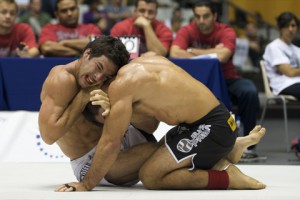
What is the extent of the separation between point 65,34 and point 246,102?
67.1 inches

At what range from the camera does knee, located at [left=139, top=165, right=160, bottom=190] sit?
3.83m

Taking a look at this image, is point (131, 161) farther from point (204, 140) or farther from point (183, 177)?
point (204, 140)

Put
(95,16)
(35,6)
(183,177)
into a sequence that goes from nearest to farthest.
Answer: (183,177) → (35,6) → (95,16)

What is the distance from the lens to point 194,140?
384cm

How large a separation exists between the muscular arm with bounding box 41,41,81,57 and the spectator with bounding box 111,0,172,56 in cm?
44

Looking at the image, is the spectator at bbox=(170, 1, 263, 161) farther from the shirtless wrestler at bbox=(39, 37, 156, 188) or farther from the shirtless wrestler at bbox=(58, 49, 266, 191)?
the shirtless wrestler at bbox=(58, 49, 266, 191)

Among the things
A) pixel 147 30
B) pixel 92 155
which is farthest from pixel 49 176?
pixel 147 30

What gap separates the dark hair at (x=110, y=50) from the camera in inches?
147

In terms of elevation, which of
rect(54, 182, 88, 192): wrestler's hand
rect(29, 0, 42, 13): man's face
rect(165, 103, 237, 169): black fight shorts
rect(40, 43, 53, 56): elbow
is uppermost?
rect(165, 103, 237, 169): black fight shorts

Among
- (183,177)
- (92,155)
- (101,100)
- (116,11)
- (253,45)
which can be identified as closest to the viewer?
(101,100)

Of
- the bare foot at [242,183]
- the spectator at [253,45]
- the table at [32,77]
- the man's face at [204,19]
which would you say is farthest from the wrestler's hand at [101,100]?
the spectator at [253,45]

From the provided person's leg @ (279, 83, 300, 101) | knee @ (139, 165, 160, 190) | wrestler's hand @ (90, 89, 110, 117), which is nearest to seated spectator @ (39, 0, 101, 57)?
person's leg @ (279, 83, 300, 101)

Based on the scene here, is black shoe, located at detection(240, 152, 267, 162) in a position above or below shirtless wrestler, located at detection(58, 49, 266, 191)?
below

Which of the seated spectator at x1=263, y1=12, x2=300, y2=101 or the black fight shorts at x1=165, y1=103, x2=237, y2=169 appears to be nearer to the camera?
the black fight shorts at x1=165, y1=103, x2=237, y2=169
